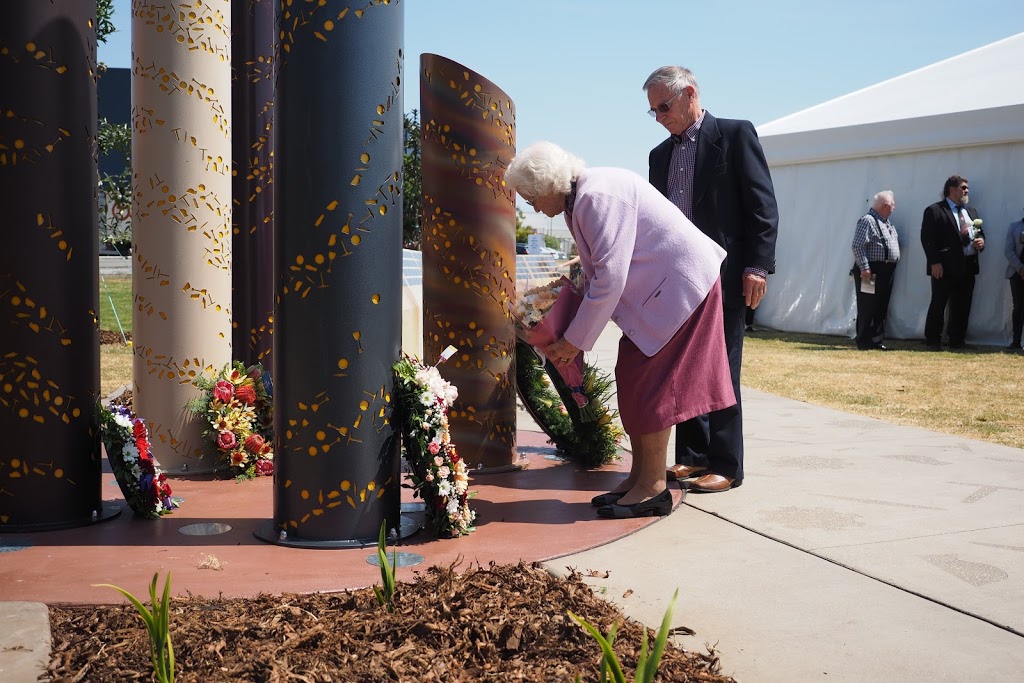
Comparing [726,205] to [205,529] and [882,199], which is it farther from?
[882,199]

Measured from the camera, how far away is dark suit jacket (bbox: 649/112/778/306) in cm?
492

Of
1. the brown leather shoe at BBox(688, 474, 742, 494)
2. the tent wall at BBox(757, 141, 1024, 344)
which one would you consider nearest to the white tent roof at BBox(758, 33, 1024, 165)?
the tent wall at BBox(757, 141, 1024, 344)

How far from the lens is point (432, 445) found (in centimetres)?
386

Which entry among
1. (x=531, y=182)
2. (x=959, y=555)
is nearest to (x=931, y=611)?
(x=959, y=555)

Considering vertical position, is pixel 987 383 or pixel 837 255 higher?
pixel 837 255

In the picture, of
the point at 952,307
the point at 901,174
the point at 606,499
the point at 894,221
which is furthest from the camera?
the point at 894,221

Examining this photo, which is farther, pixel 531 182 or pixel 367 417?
pixel 531 182

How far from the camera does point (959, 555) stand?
Result: 370 centimetres

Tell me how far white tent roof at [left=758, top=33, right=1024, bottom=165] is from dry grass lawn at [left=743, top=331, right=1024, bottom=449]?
2667mm

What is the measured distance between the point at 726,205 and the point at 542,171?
1372 mm

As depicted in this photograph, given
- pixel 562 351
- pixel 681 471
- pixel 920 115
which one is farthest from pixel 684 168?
pixel 920 115

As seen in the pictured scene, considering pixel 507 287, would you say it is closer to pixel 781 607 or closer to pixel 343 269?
pixel 343 269

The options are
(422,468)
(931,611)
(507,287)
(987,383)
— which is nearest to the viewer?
(931,611)

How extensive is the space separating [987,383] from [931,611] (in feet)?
22.7
